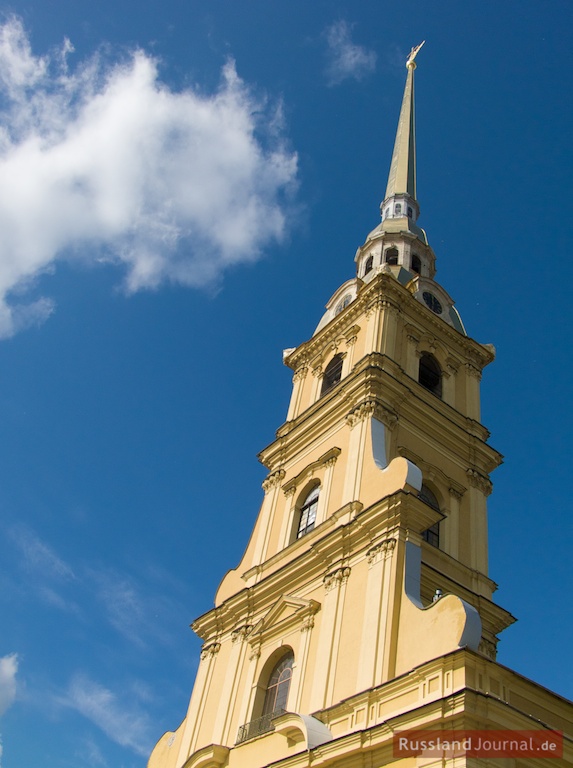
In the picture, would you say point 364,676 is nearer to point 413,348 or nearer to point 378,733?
point 378,733

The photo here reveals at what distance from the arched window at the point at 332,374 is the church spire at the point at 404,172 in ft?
37.3

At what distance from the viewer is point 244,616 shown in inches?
826

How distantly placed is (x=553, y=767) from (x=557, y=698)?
91.6 inches

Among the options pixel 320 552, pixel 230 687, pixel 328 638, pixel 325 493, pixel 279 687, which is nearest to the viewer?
pixel 328 638

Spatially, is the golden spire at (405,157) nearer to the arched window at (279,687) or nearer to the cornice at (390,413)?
the cornice at (390,413)

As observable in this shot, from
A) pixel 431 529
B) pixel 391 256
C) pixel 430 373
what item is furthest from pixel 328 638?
pixel 391 256

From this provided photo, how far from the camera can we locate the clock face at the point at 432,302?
93.2 feet

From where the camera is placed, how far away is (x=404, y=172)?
3828 centimetres

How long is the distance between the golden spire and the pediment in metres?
23.3

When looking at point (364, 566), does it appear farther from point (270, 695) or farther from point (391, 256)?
point (391, 256)

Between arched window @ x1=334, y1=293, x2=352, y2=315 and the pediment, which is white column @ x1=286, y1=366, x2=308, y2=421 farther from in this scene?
the pediment

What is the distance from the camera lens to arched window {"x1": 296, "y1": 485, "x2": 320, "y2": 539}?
21.7m

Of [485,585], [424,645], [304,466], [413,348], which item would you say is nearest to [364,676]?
[424,645]

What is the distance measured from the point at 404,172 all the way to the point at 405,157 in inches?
51.0
